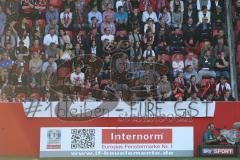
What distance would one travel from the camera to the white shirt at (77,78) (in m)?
18.2

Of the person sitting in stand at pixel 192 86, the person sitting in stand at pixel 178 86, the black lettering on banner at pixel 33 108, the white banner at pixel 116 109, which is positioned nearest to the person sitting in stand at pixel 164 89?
the person sitting in stand at pixel 178 86

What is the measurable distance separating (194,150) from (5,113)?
5248 millimetres

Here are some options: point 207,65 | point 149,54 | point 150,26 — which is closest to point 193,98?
point 207,65

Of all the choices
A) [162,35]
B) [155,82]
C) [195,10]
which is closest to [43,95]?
[155,82]

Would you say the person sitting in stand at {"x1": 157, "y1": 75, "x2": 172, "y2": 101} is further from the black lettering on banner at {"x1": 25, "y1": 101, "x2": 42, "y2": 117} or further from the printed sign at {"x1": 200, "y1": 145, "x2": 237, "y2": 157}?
the black lettering on banner at {"x1": 25, "y1": 101, "x2": 42, "y2": 117}

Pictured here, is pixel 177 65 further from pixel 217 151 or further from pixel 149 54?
pixel 217 151

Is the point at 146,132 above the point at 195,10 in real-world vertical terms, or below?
below

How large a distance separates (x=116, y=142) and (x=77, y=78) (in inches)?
135

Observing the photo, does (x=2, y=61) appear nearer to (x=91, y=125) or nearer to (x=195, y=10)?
(x=91, y=125)

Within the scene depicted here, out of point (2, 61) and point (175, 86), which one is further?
point (2, 61)

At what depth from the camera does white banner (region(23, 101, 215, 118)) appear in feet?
52.5

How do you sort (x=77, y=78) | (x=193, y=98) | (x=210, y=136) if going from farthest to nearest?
(x=77, y=78) → (x=193, y=98) → (x=210, y=136)

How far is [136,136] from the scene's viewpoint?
15.8 m

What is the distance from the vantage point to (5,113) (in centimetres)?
1605
